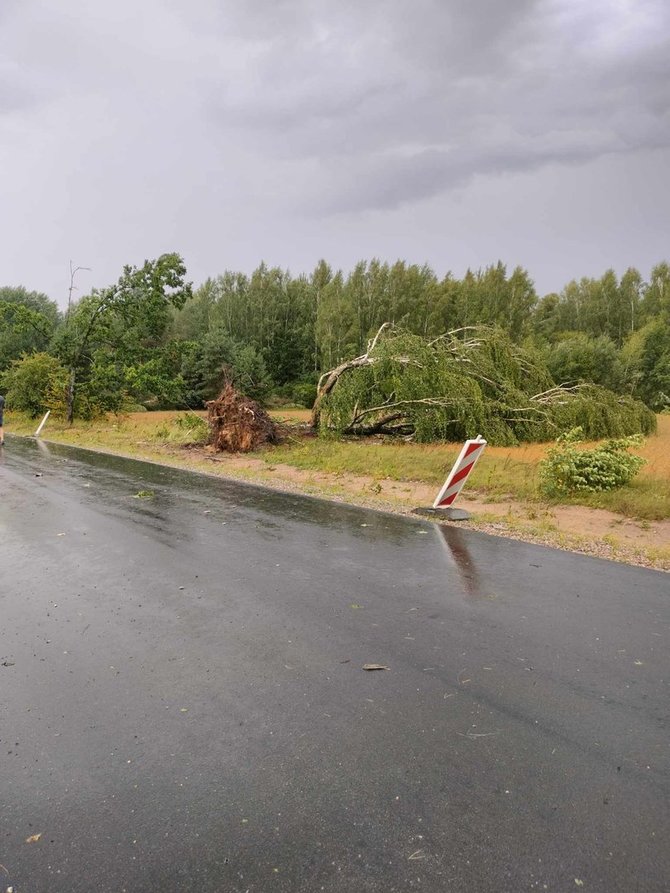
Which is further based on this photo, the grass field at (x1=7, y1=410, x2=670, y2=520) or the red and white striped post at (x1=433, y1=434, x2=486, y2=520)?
the grass field at (x1=7, y1=410, x2=670, y2=520)

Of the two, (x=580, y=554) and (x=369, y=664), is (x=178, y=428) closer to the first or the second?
(x=580, y=554)

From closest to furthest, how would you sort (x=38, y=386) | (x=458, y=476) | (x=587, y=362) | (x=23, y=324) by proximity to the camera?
(x=458, y=476), (x=23, y=324), (x=38, y=386), (x=587, y=362)

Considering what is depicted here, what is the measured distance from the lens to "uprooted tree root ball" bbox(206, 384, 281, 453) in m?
17.1

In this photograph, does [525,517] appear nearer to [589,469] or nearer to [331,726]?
[589,469]

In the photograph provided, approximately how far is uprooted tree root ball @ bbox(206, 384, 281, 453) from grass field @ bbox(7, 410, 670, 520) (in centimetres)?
56

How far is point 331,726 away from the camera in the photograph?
290 centimetres

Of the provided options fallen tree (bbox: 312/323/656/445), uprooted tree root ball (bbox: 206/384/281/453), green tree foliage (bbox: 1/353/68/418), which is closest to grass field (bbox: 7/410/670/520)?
uprooted tree root ball (bbox: 206/384/281/453)

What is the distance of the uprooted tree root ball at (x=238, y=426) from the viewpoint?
17.1m

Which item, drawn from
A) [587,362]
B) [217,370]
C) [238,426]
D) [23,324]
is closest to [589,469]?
[238,426]

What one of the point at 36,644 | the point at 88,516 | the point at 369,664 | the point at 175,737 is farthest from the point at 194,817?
the point at 88,516

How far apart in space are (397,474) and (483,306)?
1703 inches

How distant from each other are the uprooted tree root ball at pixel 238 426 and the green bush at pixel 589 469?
924cm

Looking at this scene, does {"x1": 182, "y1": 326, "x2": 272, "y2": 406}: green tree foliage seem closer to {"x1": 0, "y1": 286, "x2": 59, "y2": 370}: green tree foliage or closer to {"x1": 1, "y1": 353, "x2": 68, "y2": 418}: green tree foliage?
{"x1": 0, "y1": 286, "x2": 59, "y2": 370}: green tree foliage

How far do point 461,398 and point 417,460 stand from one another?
335 cm
